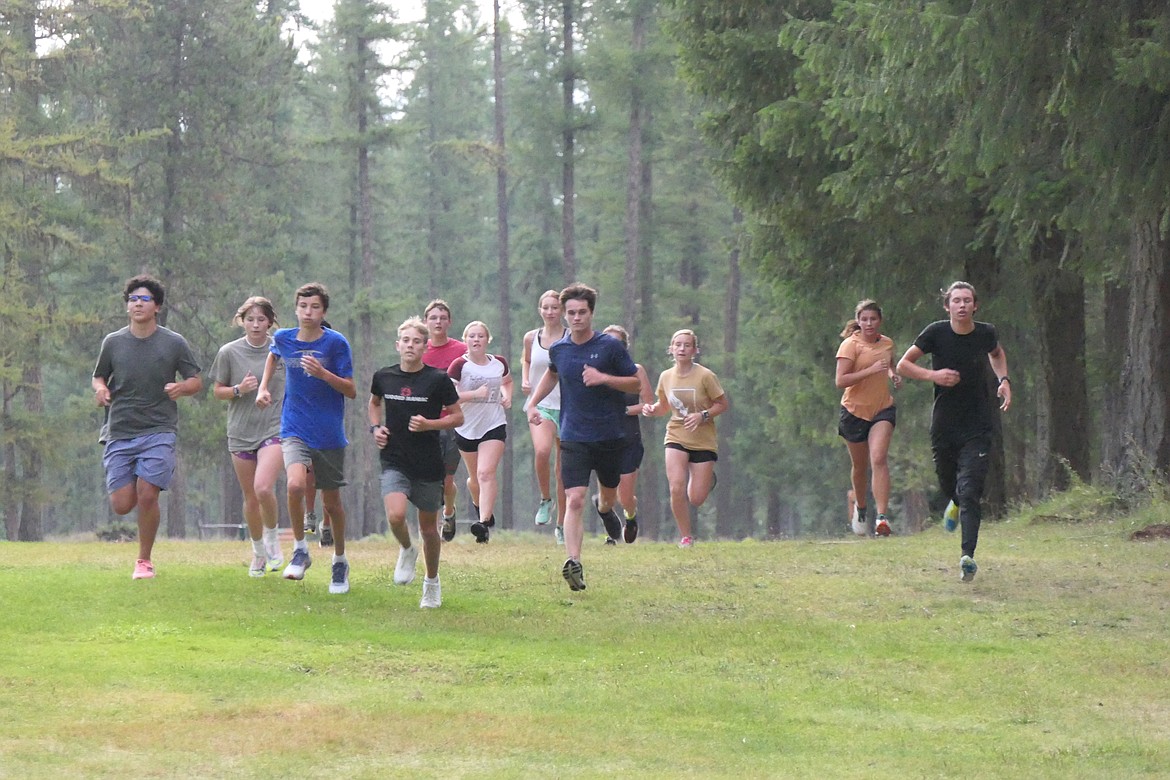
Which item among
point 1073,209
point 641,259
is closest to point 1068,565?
point 1073,209

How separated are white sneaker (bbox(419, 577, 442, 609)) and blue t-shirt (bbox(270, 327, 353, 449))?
51.5 inches

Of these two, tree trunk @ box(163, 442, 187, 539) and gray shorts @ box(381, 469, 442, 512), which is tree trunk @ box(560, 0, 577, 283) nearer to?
tree trunk @ box(163, 442, 187, 539)

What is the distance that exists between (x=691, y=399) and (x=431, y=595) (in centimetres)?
483

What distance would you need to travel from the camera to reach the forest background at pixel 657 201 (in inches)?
533

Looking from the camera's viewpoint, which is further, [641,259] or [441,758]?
[641,259]

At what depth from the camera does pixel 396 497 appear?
10750 millimetres

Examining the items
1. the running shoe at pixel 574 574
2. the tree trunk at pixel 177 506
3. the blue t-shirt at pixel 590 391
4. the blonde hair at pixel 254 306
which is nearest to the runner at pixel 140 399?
the blonde hair at pixel 254 306

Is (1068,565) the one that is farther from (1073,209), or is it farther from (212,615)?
(212,615)

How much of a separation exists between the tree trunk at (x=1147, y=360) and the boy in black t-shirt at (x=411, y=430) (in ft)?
29.0

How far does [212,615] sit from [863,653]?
438cm

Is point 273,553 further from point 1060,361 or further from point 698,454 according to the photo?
point 1060,361

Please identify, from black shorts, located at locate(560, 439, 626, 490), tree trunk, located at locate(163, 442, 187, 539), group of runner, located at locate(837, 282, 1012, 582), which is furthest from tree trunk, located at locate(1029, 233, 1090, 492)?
tree trunk, located at locate(163, 442, 187, 539)

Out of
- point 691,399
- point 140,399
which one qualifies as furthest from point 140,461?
point 691,399

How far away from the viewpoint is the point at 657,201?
175 ft
